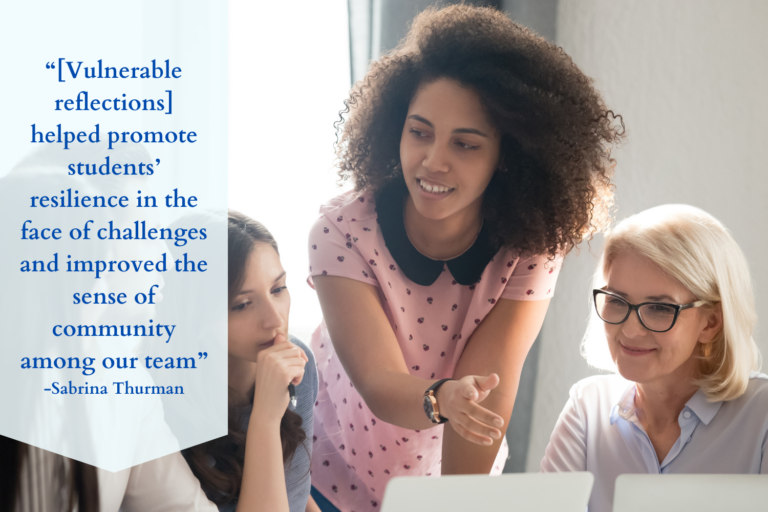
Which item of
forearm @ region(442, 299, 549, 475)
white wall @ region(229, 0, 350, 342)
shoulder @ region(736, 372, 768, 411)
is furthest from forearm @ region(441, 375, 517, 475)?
shoulder @ region(736, 372, 768, 411)

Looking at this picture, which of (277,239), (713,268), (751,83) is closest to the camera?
(277,239)

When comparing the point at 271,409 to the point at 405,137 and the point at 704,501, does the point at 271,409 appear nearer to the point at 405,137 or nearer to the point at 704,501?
the point at 405,137

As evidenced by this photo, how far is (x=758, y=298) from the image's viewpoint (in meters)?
1.54

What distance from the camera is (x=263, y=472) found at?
3.55ft

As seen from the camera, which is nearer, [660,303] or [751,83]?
[660,303]

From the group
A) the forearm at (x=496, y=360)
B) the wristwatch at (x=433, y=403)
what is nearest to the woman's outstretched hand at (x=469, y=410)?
the wristwatch at (x=433, y=403)

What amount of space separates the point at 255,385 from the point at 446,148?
1.75 feet

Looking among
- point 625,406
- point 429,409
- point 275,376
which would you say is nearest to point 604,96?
point 625,406

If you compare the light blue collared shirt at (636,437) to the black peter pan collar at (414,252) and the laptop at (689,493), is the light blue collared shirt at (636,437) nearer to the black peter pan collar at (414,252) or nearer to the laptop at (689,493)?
the laptop at (689,493)

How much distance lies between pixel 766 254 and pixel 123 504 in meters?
1.48

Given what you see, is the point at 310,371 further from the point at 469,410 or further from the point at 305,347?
the point at 469,410

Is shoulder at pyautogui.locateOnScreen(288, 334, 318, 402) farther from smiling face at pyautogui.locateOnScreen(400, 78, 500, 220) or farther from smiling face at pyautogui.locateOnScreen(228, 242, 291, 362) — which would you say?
smiling face at pyautogui.locateOnScreen(400, 78, 500, 220)

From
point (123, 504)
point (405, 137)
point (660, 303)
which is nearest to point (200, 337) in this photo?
point (123, 504)

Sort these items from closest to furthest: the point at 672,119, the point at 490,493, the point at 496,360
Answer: the point at 490,493
the point at 496,360
the point at 672,119
